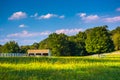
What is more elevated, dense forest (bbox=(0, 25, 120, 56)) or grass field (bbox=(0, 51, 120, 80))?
dense forest (bbox=(0, 25, 120, 56))

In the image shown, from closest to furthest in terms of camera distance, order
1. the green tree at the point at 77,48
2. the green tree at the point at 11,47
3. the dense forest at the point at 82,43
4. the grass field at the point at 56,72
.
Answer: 1. the grass field at the point at 56,72
2. the dense forest at the point at 82,43
3. the green tree at the point at 77,48
4. the green tree at the point at 11,47

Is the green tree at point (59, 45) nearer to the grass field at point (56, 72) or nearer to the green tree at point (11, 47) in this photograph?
the green tree at point (11, 47)

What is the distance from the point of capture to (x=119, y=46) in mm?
154750

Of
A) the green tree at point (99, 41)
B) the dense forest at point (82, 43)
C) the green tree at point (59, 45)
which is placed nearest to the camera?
the green tree at point (99, 41)

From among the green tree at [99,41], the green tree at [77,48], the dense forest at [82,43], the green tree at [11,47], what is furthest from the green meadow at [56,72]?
the green tree at [11,47]

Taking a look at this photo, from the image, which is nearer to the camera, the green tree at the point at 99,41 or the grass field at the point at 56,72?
the grass field at the point at 56,72

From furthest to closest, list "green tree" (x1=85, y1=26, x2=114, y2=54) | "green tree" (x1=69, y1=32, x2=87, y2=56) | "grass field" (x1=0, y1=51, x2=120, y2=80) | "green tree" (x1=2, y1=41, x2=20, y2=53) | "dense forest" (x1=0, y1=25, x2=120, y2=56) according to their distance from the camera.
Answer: "green tree" (x1=2, y1=41, x2=20, y2=53) → "green tree" (x1=69, y1=32, x2=87, y2=56) → "dense forest" (x1=0, y1=25, x2=120, y2=56) → "green tree" (x1=85, y1=26, x2=114, y2=54) → "grass field" (x1=0, y1=51, x2=120, y2=80)

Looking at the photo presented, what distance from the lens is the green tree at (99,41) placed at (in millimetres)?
102125

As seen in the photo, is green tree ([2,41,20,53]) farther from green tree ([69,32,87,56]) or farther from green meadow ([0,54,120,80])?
green meadow ([0,54,120,80])

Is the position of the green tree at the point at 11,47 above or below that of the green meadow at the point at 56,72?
above

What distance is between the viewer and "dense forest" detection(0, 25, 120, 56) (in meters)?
103

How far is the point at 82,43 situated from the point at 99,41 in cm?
3898

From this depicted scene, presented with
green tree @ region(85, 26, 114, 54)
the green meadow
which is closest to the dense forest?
green tree @ region(85, 26, 114, 54)

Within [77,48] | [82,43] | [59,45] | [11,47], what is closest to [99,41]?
[77,48]
